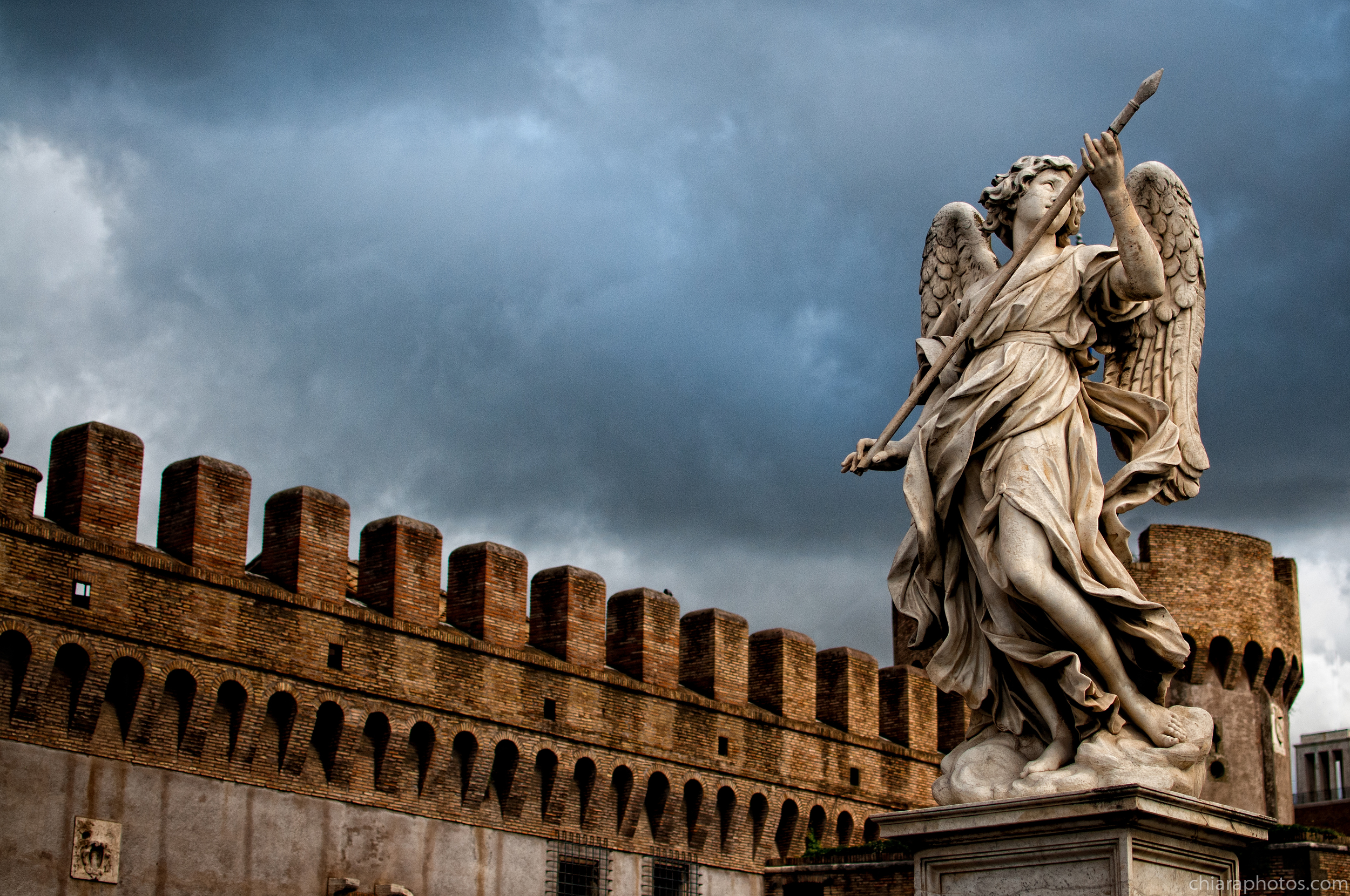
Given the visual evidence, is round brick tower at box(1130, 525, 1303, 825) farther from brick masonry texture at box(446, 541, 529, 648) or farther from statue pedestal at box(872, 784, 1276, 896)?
statue pedestal at box(872, 784, 1276, 896)

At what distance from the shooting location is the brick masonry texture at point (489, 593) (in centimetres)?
2203

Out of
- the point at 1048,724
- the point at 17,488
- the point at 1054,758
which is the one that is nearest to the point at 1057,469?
the point at 1048,724

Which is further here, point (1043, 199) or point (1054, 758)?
point (1043, 199)

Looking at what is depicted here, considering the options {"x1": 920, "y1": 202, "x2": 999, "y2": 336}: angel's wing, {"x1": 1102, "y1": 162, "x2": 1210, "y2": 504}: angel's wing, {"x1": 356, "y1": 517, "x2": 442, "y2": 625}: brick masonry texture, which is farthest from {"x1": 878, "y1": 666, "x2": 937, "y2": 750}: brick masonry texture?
{"x1": 1102, "y1": 162, "x2": 1210, "y2": 504}: angel's wing

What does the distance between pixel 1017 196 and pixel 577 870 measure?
18254 mm

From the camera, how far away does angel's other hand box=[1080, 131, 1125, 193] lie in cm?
566

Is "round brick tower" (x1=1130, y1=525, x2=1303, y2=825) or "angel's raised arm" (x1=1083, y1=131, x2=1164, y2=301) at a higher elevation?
"round brick tower" (x1=1130, y1=525, x2=1303, y2=825)

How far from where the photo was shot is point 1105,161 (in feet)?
18.6

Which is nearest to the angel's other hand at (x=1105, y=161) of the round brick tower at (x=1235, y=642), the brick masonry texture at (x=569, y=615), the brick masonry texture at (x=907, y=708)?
the brick masonry texture at (x=569, y=615)

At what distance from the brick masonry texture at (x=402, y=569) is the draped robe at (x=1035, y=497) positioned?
15.6 m

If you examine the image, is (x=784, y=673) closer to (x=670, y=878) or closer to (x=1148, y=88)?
(x=670, y=878)

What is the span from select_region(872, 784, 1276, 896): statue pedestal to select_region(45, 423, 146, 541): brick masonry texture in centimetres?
1423

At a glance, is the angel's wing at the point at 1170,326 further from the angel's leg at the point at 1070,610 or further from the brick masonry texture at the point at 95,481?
the brick masonry texture at the point at 95,481

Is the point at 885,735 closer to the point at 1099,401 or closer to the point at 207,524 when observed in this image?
the point at 207,524
